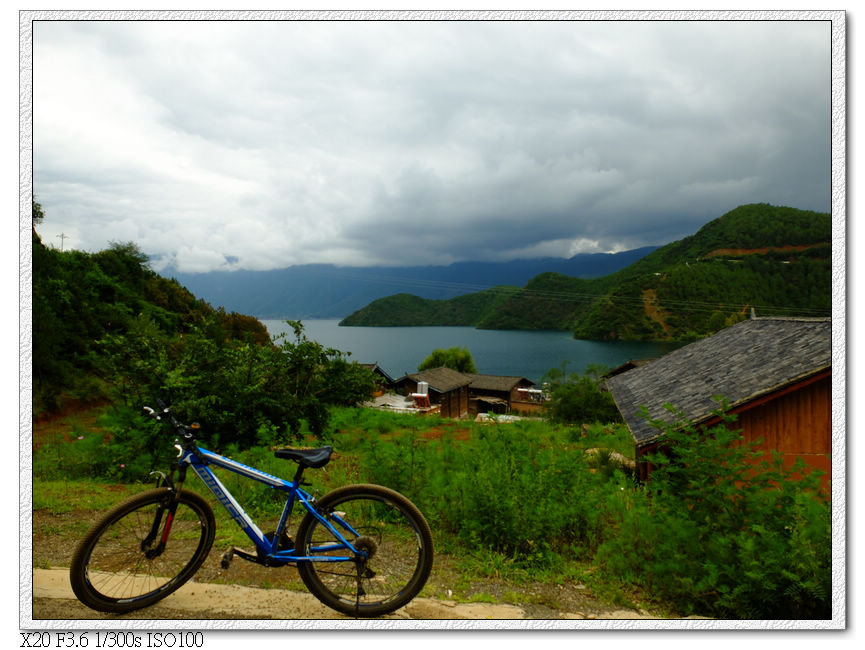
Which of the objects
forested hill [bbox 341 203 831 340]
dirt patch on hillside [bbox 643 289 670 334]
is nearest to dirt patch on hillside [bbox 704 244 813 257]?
forested hill [bbox 341 203 831 340]

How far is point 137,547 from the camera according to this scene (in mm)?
2666

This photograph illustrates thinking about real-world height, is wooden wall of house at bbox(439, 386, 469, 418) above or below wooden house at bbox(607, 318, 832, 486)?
below

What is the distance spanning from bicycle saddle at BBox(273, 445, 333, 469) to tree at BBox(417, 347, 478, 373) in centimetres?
5489

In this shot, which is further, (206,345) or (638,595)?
(206,345)

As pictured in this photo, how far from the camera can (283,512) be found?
2.58 m

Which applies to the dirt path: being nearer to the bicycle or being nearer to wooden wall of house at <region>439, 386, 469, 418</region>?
the bicycle

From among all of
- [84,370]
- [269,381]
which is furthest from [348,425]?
[84,370]

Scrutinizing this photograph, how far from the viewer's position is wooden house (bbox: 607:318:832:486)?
6.17 m

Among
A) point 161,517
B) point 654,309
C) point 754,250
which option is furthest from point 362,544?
point 654,309

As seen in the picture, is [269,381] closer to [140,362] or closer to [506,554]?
[140,362]

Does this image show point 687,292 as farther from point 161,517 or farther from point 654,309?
point 161,517

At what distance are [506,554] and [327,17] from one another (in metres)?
3.85

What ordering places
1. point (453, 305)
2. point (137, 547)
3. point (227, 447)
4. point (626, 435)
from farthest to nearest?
point (453, 305) < point (626, 435) < point (227, 447) < point (137, 547)

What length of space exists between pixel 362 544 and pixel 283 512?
1.49 feet
